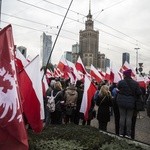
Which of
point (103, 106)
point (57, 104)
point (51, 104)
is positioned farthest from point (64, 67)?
point (103, 106)

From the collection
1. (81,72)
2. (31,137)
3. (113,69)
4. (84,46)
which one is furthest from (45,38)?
(84,46)

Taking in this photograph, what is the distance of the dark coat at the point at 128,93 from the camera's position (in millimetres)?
7773

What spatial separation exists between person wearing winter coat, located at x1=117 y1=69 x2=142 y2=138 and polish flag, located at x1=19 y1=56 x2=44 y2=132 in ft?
11.3

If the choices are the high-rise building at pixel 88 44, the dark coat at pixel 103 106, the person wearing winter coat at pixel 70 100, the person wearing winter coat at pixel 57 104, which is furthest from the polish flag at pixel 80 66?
the high-rise building at pixel 88 44

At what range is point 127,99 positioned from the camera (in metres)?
7.78

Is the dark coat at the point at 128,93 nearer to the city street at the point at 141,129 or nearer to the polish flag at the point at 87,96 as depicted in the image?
the polish flag at the point at 87,96

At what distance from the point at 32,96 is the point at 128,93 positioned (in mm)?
3717

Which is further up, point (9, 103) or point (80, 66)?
point (80, 66)

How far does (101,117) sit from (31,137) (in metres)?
3.58

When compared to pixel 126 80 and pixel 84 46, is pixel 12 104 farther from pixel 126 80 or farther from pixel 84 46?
pixel 84 46

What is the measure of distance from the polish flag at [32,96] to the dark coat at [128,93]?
3.44 metres

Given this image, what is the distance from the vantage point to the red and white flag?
3.11m

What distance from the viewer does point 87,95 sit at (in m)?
8.43

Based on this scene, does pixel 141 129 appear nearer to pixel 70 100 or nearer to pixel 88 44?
pixel 70 100
